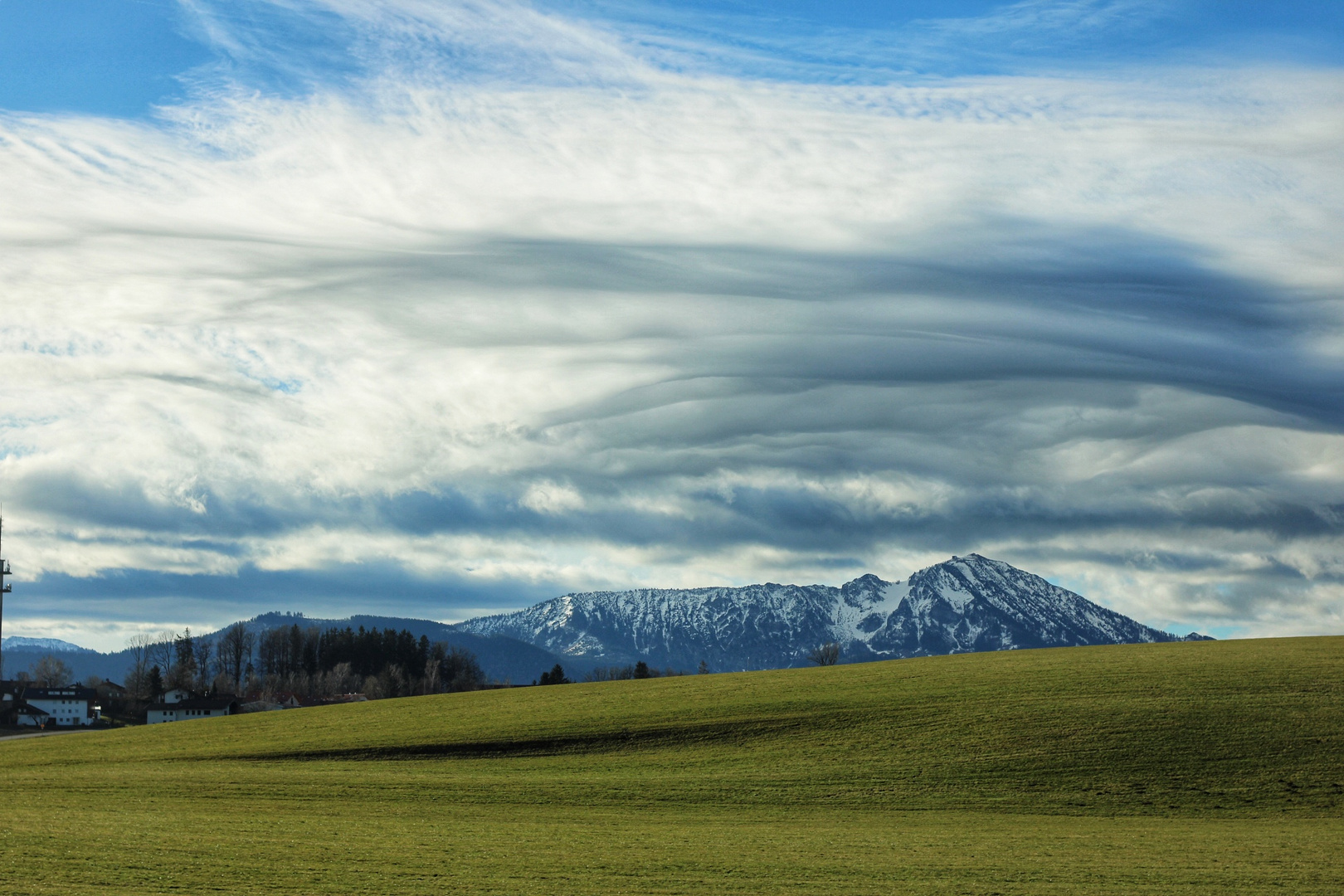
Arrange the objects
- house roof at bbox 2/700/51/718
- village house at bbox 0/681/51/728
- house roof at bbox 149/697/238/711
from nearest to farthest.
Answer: village house at bbox 0/681/51/728, house roof at bbox 149/697/238/711, house roof at bbox 2/700/51/718

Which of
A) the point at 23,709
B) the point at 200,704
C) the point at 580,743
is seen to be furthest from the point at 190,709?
the point at 580,743

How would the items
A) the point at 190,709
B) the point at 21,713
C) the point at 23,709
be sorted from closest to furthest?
the point at 190,709 < the point at 21,713 < the point at 23,709

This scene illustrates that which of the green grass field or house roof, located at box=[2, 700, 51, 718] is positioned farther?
house roof, located at box=[2, 700, 51, 718]

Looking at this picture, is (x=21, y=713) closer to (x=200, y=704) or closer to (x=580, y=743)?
(x=200, y=704)

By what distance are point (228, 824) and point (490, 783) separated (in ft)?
53.7

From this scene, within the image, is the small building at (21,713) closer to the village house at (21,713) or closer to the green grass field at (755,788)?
the village house at (21,713)

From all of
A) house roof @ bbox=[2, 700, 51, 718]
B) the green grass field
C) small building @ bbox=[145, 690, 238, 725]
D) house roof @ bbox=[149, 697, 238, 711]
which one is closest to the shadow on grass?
the green grass field

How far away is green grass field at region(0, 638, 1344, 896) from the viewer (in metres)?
31.9

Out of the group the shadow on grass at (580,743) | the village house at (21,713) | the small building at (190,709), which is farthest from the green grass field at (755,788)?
the village house at (21,713)

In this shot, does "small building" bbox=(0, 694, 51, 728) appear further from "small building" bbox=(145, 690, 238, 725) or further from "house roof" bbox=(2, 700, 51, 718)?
"small building" bbox=(145, 690, 238, 725)

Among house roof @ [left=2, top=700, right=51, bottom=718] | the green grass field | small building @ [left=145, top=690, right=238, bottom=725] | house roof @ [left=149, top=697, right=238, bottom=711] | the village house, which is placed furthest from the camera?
house roof @ [left=2, top=700, right=51, bottom=718]

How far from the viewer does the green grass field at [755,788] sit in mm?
31875

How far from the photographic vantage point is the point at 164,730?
3194 inches

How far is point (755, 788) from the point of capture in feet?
176
